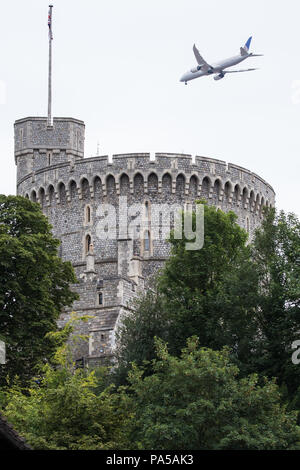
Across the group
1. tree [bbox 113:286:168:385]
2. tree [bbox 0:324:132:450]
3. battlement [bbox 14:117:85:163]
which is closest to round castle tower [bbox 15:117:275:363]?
battlement [bbox 14:117:85:163]

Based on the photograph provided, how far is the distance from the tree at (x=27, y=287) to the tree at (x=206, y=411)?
9.39m

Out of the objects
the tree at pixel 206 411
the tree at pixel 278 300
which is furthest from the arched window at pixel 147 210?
the tree at pixel 206 411

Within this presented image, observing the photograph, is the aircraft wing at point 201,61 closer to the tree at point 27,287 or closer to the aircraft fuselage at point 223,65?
the aircraft fuselage at point 223,65

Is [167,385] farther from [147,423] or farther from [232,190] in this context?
[232,190]

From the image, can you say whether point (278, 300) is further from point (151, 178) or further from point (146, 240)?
point (151, 178)

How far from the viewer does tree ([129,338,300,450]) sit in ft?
107

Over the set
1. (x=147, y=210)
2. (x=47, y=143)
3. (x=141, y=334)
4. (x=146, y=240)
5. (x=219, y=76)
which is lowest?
(x=141, y=334)

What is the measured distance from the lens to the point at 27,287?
46.3 meters

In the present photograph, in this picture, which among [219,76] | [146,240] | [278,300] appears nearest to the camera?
[278,300]

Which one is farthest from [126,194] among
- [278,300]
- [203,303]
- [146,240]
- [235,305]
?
[278,300]

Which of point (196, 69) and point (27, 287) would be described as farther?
point (196, 69)

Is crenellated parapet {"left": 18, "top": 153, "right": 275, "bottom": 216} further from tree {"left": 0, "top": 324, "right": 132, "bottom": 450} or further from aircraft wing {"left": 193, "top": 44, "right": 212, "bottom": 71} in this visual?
tree {"left": 0, "top": 324, "right": 132, "bottom": 450}

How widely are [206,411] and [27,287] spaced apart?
14966 millimetres
